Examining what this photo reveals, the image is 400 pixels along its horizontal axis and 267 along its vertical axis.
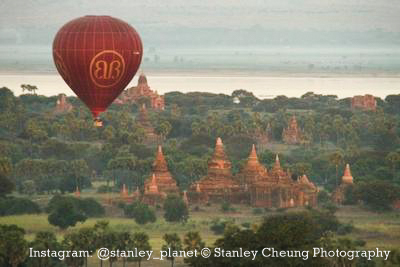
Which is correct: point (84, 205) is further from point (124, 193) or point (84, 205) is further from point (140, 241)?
point (140, 241)

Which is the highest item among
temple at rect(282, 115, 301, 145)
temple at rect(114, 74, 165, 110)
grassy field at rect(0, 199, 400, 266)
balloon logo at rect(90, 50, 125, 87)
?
balloon logo at rect(90, 50, 125, 87)

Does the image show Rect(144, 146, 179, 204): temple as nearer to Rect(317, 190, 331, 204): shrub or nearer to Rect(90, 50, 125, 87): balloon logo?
Rect(317, 190, 331, 204): shrub

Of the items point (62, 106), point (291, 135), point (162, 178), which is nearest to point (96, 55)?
point (162, 178)

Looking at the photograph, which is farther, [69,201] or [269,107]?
[269,107]

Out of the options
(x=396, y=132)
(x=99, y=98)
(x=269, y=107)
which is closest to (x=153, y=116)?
(x=396, y=132)

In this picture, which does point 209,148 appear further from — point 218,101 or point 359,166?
point 218,101

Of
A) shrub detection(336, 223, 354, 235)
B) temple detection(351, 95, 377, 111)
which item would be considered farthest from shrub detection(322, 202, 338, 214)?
temple detection(351, 95, 377, 111)

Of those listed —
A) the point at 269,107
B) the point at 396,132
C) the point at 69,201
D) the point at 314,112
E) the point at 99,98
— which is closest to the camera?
the point at 99,98
